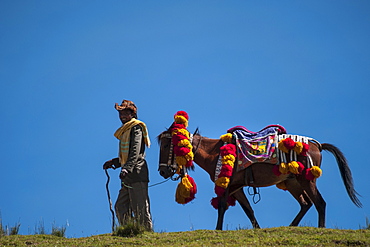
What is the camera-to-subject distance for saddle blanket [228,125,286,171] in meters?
16.5

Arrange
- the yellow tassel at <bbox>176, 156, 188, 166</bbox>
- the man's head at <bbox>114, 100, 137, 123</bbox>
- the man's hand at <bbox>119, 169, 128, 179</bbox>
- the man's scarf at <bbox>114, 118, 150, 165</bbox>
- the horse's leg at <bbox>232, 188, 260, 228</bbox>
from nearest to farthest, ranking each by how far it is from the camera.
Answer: the man's hand at <bbox>119, 169, 128, 179</bbox>
the man's scarf at <bbox>114, 118, 150, 165</bbox>
the man's head at <bbox>114, 100, 137, 123</bbox>
the yellow tassel at <bbox>176, 156, 188, 166</bbox>
the horse's leg at <bbox>232, 188, 260, 228</bbox>

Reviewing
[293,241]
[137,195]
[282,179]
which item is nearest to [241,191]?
[282,179]

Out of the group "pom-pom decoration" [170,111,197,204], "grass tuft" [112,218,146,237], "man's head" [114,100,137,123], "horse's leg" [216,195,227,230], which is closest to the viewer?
"grass tuft" [112,218,146,237]

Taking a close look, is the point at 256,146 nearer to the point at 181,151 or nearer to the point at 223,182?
the point at 223,182

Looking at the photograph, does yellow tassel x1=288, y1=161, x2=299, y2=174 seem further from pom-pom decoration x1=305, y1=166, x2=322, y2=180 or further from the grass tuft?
the grass tuft

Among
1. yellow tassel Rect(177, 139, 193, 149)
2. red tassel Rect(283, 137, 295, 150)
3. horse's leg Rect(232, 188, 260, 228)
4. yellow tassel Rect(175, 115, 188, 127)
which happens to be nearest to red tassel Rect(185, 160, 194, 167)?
yellow tassel Rect(177, 139, 193, 149)

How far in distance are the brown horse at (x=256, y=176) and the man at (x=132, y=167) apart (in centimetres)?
162

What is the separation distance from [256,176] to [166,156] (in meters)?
2.19

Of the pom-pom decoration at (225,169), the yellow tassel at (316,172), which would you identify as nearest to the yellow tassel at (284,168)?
the yellow tassel at (316,172)

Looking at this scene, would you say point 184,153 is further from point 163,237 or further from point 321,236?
point 321,236

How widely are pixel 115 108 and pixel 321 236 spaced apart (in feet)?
17.4

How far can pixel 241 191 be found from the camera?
1720cm

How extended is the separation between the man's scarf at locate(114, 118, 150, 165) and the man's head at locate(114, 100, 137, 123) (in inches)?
5.9

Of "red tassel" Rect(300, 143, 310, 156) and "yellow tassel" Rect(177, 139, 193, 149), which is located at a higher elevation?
"yellow tassel" Rect(177, 139, 193, 149)
